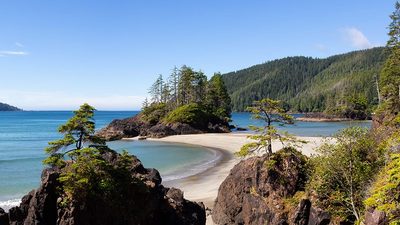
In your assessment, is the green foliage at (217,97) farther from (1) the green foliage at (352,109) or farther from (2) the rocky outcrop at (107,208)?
(2) the rocky outcrop at (107,208)

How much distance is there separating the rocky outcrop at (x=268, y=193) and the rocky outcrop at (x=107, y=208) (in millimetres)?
3588

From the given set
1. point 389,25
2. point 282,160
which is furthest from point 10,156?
point 389,25

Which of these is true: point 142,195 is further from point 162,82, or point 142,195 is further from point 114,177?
point 162,82

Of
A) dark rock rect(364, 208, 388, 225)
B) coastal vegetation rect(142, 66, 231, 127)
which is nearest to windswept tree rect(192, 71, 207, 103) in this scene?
coastal vegetation rect(142, 66, 231, 127)

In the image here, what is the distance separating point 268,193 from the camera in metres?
24.3

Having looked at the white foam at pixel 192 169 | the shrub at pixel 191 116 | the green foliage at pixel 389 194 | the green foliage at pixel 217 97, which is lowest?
the white foam at pixel 192 169

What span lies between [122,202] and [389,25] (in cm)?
5188

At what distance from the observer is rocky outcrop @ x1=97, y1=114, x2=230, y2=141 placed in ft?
306

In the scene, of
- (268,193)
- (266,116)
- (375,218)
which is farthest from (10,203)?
(375,218)

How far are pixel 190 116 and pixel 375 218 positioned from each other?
82.1 metres

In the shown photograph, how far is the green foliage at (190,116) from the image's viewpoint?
9621 centimetres

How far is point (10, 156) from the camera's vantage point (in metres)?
61.8

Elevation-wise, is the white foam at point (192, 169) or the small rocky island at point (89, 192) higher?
the small rocky island at point (89, 192)

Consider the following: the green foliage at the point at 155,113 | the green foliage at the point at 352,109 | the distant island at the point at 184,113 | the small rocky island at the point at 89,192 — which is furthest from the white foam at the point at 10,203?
the green foliage at the point at 155,113
